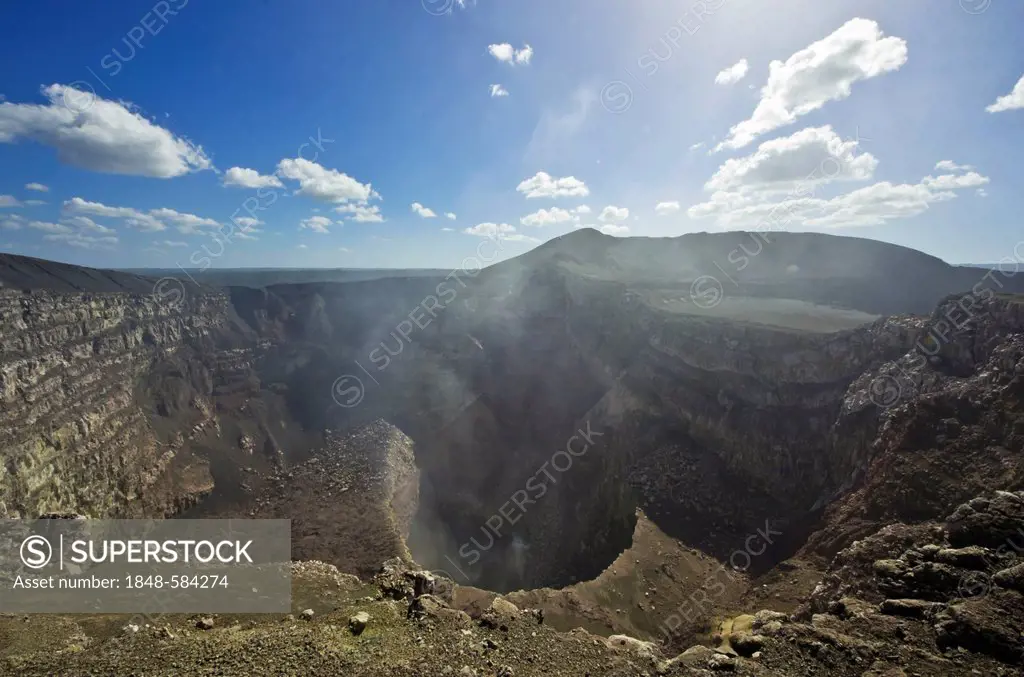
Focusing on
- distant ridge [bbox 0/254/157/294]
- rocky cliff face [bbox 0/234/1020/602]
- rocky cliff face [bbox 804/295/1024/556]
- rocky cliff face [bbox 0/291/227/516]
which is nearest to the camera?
rocky cliff face [bbox 804/295/1024/556]

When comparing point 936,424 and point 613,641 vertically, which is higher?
point 936,424

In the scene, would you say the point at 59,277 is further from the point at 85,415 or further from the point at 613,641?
the point at 613,641

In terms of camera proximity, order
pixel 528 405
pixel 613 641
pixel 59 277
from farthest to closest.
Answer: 1. pixel 528 405
2. pixel 59 277
3. pixel 613 641

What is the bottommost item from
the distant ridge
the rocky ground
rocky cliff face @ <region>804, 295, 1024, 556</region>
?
the rocky ground

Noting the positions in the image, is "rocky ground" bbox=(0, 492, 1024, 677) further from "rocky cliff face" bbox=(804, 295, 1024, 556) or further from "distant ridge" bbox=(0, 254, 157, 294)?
"distant ridge" bbox=(0, 254, 157, 294)

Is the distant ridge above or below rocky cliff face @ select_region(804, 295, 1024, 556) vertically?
above

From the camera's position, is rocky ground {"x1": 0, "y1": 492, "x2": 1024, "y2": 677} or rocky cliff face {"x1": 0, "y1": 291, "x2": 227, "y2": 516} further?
rocky cliff face {"x1": 0, "y1": 291, "x2": 227, "y2": 516}

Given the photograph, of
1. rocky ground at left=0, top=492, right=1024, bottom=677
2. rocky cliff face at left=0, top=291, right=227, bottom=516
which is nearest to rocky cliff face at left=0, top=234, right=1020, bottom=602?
rocky cliff face at left=0, top=291, right=227, bottom=516

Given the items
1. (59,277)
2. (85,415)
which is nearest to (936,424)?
(85,415)

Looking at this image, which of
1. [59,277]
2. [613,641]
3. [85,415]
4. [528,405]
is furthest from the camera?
[528,405]

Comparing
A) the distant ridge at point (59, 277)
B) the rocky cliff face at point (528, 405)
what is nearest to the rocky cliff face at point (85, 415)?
the rocky cliff face at point (528, 405)

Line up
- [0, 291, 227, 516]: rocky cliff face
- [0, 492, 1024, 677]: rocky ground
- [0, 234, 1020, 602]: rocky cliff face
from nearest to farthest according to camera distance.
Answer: [0, 492, 1024, 677]: rocky ground < [0, 234, 1020, 602]: rocky cliff face < [0, 291, 227, 516]: rocky cliff face

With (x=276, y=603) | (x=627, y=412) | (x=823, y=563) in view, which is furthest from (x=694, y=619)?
(x=627, y=412)
